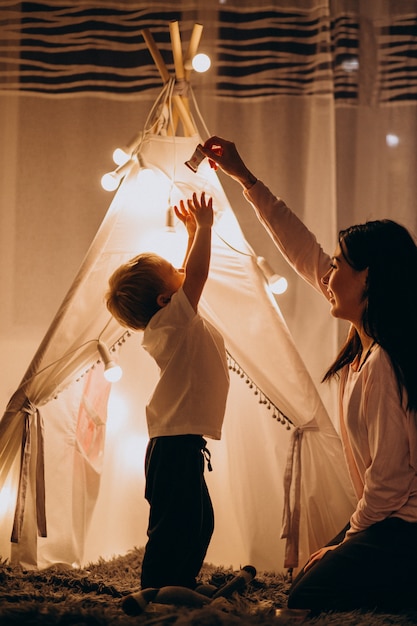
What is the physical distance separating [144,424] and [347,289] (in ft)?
3.17

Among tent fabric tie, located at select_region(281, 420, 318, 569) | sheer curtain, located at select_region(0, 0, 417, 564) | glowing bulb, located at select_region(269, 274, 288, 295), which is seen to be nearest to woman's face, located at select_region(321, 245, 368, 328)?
glowing bulb, located at select_region(269, 274, 288, 295)

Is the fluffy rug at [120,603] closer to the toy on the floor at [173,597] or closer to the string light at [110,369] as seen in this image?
the toy on the floor at [173,597]

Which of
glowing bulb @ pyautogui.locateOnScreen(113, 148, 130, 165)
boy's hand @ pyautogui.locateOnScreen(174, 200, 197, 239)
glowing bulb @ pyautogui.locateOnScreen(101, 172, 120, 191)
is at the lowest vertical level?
boy's hand @ pyautogui.locateOnScreen(174, 200, 197, 239)

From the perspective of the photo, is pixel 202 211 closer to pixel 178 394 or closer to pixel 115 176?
pixel 115 176

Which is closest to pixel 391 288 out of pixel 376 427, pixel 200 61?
pixel 376 427

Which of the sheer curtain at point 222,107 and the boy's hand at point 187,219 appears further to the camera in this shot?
the sheer curtain at point 222,107

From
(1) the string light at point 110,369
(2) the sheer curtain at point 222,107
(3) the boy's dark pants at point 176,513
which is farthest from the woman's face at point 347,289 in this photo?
(2) the sheer curtain at point 222,107

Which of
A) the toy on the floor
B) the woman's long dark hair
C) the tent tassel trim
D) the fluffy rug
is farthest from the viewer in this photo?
the tent tassel trim

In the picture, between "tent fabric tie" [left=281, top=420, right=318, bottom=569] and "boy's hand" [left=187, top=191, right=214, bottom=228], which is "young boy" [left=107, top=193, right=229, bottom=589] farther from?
"tent fabric tie" [left=281, top=420, right=318, bottom=569]

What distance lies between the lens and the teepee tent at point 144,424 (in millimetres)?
2285

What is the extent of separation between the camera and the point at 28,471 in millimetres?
2279

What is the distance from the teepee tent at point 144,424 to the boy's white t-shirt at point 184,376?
0.23 metres

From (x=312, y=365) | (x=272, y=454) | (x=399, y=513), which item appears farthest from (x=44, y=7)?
(x=399, y=513)

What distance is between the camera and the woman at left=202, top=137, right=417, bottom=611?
5.98 feet
